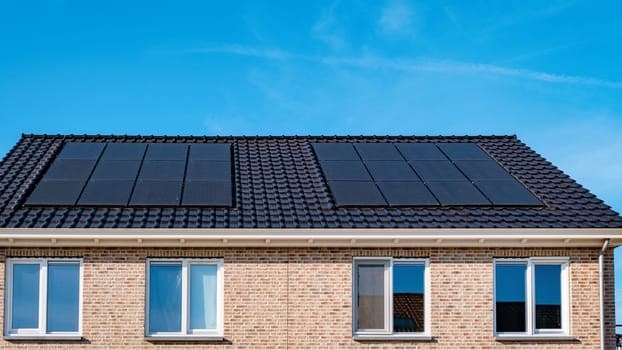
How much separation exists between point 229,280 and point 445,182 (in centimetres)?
540

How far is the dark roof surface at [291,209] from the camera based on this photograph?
53.8ft

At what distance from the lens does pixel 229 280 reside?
16391mm

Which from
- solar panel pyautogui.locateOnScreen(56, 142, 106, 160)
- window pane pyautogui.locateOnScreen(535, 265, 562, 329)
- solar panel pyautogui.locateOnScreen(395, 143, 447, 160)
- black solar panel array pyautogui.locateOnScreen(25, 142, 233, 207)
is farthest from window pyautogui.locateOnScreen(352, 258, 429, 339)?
solar panel pyautogui.locateOnScreen(56, 142, 106, 160)

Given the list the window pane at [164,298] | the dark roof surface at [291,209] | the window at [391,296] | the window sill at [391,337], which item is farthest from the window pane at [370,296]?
the window pane at [164,298]

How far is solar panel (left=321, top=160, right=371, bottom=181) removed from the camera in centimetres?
1894

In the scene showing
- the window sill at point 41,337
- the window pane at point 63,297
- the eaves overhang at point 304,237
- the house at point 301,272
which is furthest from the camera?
the window pane at point 63,297

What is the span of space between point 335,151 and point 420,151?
209cm

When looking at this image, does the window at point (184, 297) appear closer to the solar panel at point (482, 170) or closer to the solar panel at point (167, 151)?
the solar panel at point (167, 151)

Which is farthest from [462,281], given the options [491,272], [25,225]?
[25,225]

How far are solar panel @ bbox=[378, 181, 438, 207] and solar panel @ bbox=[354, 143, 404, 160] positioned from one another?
1.91 metres

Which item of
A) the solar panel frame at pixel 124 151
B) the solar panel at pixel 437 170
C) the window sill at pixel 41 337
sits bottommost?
the window sill at pixel 41 337

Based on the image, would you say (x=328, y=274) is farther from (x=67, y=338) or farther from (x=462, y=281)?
(x=67, y=338)

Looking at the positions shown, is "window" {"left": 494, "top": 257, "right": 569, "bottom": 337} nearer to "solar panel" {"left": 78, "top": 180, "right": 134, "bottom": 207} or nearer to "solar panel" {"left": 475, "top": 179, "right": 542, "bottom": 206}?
"solar panel" {"left": 475, "top": 179, "right": 542, "bottom": 206}

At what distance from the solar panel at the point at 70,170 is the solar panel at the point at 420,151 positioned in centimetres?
741
